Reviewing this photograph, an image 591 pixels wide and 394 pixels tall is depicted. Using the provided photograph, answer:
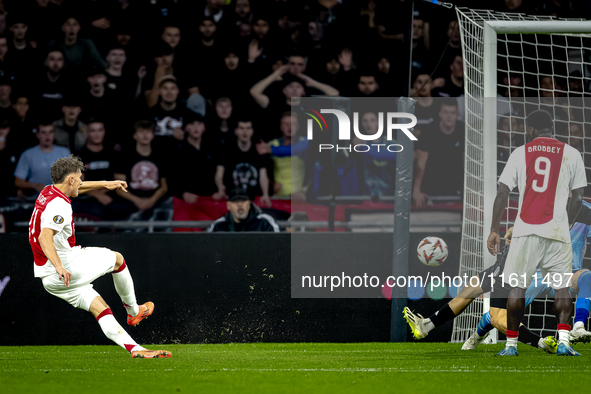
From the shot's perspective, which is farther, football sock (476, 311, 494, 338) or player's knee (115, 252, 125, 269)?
football sock (476, 311, 494, 338)

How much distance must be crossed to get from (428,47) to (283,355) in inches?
213

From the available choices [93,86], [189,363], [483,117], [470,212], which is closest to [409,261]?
[470,212]

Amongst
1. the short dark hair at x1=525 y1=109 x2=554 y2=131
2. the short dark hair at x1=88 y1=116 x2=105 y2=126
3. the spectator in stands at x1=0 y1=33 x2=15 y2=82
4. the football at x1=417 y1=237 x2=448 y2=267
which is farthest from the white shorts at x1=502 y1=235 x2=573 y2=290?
Result: the spectator in stands at x1=0 y1=33 x2=15 y2=82

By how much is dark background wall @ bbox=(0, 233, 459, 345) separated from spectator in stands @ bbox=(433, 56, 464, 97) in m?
Answer: 2.82

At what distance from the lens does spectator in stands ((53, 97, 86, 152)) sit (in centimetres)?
855

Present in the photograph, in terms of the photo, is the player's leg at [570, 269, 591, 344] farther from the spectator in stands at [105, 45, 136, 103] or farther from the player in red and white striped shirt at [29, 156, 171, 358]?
the spectator in stands at [105, 45, 136, 103]

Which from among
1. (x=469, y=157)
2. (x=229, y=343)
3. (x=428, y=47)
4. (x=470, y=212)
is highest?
(x=428, y=47)

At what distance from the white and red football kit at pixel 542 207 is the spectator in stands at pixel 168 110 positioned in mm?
4589

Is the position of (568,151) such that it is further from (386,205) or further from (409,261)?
(386,205)

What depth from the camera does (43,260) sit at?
531 centimetres

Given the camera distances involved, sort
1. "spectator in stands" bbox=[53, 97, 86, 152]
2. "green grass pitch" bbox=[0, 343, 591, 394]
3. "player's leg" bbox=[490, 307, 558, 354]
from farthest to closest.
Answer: "spectator in stands" bbox=[53, 97, 86, 152] → "player's leg" bbox=[490, 307, 558, 354] → "green grass pitch" bbox=[0, 343, 591, 394]

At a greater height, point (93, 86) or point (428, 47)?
point (428, 47)

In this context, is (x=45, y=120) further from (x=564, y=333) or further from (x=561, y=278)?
(x=564, y=333)

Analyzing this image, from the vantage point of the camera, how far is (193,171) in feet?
27.8
